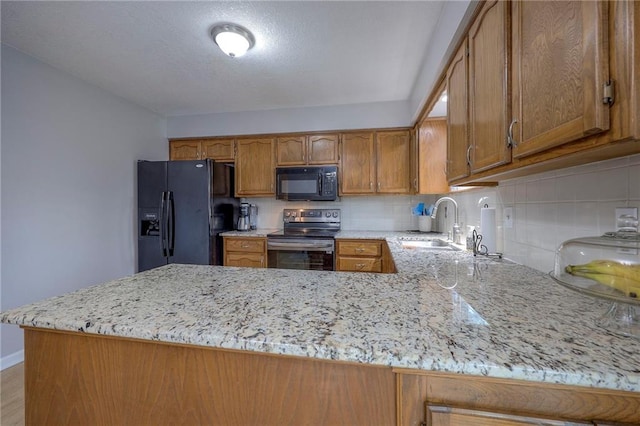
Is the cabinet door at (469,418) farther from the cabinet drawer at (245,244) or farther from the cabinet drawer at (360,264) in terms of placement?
the cabinet drawer at (245,244)

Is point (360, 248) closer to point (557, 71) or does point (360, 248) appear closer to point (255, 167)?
point (255, 167)

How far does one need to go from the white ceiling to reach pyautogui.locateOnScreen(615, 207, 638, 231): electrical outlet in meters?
1.47

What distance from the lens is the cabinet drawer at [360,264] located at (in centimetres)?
271

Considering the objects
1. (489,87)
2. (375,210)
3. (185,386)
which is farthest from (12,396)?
(375,210)

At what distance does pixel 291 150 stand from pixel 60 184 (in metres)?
2.20

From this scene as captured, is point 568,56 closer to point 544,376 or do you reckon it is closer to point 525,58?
point 525,58

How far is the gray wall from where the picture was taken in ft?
6.54

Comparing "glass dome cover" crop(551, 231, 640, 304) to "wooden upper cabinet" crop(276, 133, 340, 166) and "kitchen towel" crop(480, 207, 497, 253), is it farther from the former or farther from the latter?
"wooden upper cabinet" crop(276, 133, 340, 166)

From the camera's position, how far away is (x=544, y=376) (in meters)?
0.46

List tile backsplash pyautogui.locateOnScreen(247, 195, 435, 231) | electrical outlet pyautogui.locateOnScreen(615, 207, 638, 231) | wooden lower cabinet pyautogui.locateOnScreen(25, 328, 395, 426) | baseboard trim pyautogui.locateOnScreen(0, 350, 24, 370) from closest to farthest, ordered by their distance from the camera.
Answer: wooden lower cabinet pyautogui.locateOnScreen(25, 328, 395, 426), electrical outlet pyautogui.locateOnScreen(615, 207, 638, 231), baseboard trim pyautogui.locateOnScreen(0, 350, 24, 370), tile backsplash pyautogui.locateOnScreen(247, 195, 435, 231)

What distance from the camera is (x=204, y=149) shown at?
340 cm

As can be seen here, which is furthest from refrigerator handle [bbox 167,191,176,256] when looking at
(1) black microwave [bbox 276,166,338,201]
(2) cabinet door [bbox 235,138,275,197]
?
(1) black microwave [bbox 276,166,338,201]

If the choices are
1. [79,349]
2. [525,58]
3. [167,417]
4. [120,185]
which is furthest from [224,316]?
[120,185]

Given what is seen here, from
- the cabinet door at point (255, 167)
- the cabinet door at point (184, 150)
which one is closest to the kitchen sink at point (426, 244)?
the cabinet door at point (255, 167)
